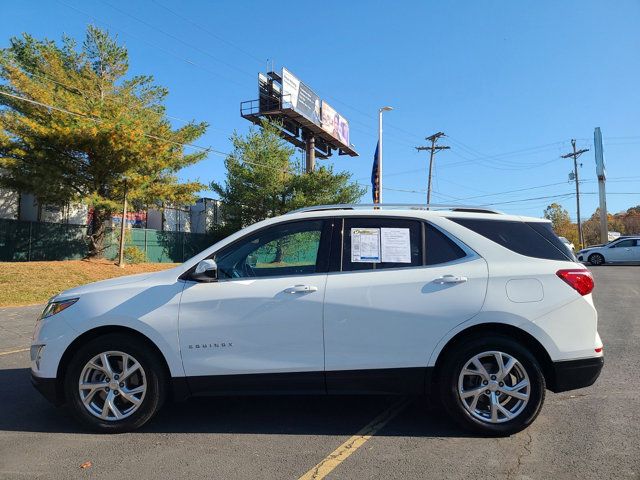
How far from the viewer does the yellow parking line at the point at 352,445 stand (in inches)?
134

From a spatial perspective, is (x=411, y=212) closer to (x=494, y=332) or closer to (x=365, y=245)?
(x=365, y=245)

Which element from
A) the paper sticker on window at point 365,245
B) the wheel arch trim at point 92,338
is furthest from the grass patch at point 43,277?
the paper sticker on window at point 365,245

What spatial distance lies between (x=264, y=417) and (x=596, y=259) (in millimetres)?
28916

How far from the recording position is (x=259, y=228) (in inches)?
174

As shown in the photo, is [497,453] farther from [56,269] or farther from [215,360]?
[56,269]

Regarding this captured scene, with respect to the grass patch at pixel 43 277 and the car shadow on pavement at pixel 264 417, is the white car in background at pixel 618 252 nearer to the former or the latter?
the grass patch at pixel 43 277

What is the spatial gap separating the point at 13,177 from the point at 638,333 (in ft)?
77.9

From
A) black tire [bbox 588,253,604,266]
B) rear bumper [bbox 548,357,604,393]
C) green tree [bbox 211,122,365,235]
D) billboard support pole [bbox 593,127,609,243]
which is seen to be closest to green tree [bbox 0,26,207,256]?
green tree [bbox 211,122,365,235]

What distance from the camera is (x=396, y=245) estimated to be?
4242 millimetres

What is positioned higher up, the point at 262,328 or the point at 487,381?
the point at 262,328

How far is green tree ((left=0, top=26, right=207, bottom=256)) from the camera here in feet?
66.3

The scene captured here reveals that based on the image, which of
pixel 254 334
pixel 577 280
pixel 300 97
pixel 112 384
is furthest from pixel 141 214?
pixel 577 280

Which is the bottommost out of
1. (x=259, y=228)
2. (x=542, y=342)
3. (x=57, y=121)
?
(x=542, y=342)

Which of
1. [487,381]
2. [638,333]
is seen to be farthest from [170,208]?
[487,381]
